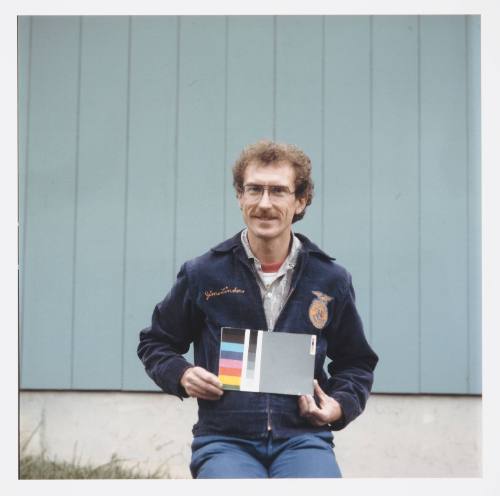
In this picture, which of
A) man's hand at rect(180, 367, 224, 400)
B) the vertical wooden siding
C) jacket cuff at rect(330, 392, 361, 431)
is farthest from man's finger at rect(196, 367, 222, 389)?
the vertical wooden siding

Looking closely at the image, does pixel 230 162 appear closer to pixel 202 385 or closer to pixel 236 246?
pixel 236 246

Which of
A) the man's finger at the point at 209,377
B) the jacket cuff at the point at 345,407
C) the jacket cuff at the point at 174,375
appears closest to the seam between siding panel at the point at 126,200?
the jacket cuff at the point at 174,375

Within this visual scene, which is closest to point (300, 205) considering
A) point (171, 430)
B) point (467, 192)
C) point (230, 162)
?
point (230, 162)

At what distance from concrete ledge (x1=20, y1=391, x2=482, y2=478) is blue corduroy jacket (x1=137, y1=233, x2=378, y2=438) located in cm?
95

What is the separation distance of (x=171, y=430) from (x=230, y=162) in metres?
1.17

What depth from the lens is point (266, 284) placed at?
2295 millimetres

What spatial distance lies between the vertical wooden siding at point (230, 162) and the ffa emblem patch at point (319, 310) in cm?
96

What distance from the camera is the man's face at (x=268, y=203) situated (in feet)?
7.43

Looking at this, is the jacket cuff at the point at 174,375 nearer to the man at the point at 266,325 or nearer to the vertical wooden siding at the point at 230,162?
the man at the point at 266,325

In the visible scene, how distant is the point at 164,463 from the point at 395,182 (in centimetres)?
152

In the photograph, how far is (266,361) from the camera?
2.26 m

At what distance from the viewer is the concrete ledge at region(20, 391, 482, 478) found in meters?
3.13

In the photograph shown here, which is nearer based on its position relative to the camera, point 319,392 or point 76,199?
point 319,392

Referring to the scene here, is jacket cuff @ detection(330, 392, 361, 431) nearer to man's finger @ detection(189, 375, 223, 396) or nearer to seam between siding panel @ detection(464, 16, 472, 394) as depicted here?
man's finger @ detection(189, 375, 223, 396)
